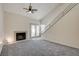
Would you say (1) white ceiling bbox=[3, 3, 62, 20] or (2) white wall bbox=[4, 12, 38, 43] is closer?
(1) white ceiling bbox=[3, 3, 62, 20]

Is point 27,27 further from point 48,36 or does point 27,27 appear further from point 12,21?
point 48,36

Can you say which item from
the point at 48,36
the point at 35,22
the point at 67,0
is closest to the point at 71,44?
the point at 48,36

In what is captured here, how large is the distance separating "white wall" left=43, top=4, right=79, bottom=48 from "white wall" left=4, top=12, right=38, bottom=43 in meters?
3.22

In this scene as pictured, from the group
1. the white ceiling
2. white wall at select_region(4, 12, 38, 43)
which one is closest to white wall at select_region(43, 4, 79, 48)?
the white ceiling

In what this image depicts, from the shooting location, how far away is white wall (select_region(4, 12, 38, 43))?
300 inches

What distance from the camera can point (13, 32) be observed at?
805 centimetres

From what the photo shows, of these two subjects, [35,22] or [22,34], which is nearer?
[22,34]

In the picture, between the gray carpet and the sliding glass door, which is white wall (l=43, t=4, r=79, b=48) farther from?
the sliding glass door

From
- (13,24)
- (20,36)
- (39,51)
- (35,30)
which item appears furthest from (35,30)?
(39,51)

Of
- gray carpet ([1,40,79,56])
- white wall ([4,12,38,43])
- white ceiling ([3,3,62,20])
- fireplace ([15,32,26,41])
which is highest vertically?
white ceiling ([3,3,62,20])

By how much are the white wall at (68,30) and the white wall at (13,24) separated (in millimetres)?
3219

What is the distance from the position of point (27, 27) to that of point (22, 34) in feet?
2.89

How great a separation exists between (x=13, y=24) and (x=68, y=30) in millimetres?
4713

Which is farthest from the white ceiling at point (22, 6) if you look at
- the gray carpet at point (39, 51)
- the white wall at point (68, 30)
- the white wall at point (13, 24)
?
the gray carpet at point (39, 51)
